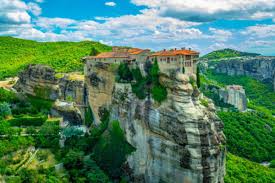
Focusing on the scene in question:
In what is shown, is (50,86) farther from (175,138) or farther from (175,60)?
(175,138)

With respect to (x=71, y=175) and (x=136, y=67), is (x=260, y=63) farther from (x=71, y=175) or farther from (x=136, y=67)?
(x=71, y=175)

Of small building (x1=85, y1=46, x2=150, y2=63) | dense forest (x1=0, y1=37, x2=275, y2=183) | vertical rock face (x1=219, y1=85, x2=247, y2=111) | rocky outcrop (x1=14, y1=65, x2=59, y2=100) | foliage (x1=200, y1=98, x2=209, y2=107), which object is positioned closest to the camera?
dense forest (x1=0, y1=37, x2=275, y2=183)

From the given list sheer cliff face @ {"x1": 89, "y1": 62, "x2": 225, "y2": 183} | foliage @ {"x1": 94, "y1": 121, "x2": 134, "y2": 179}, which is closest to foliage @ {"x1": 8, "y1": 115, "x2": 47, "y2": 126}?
foliage @ {"x1": 94, "y1": 121, "x2": 134, "y2": 179}

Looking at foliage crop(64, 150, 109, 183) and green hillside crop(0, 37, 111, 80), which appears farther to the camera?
green hillside crop(0, 37, 111, 80)

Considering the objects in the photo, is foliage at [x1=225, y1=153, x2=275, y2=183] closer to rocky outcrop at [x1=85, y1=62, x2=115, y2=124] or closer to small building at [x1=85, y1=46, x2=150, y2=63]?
rocky outcrop at [x1=85, y1=62, x2=115, y2=124]

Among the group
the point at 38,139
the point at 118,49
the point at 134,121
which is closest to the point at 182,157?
the point at 134,121

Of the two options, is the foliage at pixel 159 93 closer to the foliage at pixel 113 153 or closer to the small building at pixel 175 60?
the small building at pixel 175 60
